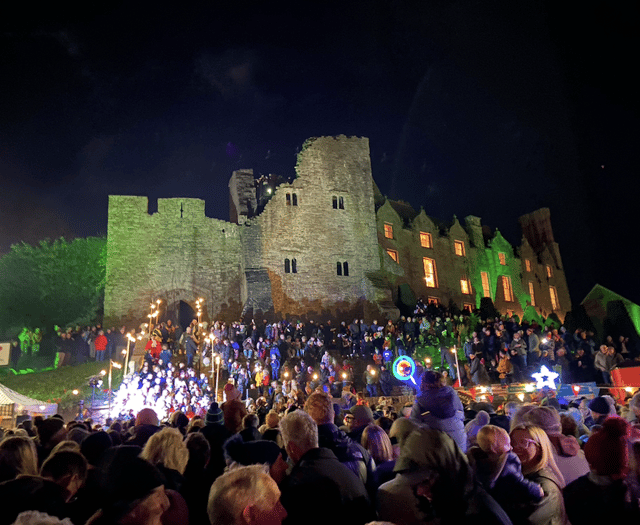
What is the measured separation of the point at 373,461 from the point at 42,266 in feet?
120

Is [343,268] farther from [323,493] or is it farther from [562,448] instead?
[323,493]

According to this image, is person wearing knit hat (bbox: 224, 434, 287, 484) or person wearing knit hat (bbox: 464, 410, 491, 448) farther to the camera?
person wearing knit hat (bbox: 464, 410, 491, 448)

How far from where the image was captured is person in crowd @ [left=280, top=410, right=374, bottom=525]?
2681 mm

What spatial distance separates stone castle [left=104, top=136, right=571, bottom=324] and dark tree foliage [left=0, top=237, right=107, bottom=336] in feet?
22.4

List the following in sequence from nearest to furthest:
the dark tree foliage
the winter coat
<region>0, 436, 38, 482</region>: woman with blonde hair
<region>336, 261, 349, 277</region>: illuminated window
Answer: <region>0, 436, 38, 482</region>: woman with blonde hair
the winter coat
<region>336, 261, 349, 277</region>: illuminated window
the dark tree foliage

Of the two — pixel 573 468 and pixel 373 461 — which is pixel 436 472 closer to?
pixel 373 461

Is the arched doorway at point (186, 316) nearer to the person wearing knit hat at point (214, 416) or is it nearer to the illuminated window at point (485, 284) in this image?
the illuminated window at point (485, 284)

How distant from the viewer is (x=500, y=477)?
122 inches

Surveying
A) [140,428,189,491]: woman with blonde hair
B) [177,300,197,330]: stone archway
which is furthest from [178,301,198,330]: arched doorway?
[140,428,189,491]: woman with blonde hair

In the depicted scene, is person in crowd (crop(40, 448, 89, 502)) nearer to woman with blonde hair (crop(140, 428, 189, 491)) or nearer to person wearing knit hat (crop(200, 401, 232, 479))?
woman with blonde hair (crop(140, 428, 189, 491))

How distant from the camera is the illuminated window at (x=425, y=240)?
35853 mm

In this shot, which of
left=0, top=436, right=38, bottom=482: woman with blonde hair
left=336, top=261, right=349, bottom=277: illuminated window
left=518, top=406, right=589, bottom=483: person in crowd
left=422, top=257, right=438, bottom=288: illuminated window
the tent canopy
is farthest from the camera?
left=422, top=257, right=438, bottom=288: illuminated window

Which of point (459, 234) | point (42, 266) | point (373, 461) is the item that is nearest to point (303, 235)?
point (459, 234)

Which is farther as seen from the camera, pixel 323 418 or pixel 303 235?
pixel 303 235
